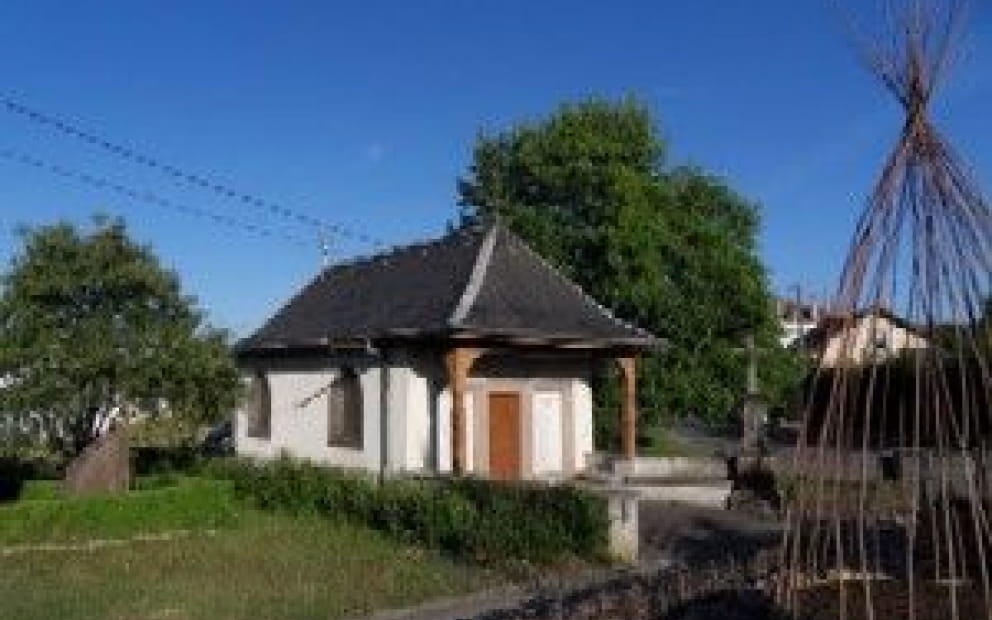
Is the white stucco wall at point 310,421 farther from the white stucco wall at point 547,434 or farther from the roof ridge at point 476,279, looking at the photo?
the white stucco wall at point 547,434

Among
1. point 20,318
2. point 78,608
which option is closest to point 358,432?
point 20,318

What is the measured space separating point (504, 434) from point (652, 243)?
38.4ft

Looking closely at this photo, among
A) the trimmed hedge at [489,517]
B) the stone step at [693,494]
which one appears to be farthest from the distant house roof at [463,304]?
the trimmed hedge at [489,517]

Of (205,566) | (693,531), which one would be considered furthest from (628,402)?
(205,566)

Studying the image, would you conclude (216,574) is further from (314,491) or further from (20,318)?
(20,318)

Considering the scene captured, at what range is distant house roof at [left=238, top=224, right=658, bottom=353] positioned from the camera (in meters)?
26.3

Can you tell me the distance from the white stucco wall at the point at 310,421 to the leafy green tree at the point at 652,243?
365 inches

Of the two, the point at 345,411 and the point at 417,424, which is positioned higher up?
the point at 345,411

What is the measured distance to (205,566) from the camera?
1905 centimetres

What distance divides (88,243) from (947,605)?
20.8m

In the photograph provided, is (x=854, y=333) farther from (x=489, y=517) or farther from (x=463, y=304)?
(x=463, y=304)

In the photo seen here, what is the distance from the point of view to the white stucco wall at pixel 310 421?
27891 mm

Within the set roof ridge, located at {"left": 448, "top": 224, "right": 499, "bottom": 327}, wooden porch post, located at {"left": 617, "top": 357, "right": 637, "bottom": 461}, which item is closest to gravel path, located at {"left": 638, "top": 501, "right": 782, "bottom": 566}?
wooden porch post, located at {"left": 617, "top": 357, "right": 637, "bottom": 461}

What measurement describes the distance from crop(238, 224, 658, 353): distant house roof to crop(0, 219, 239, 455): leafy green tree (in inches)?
157
